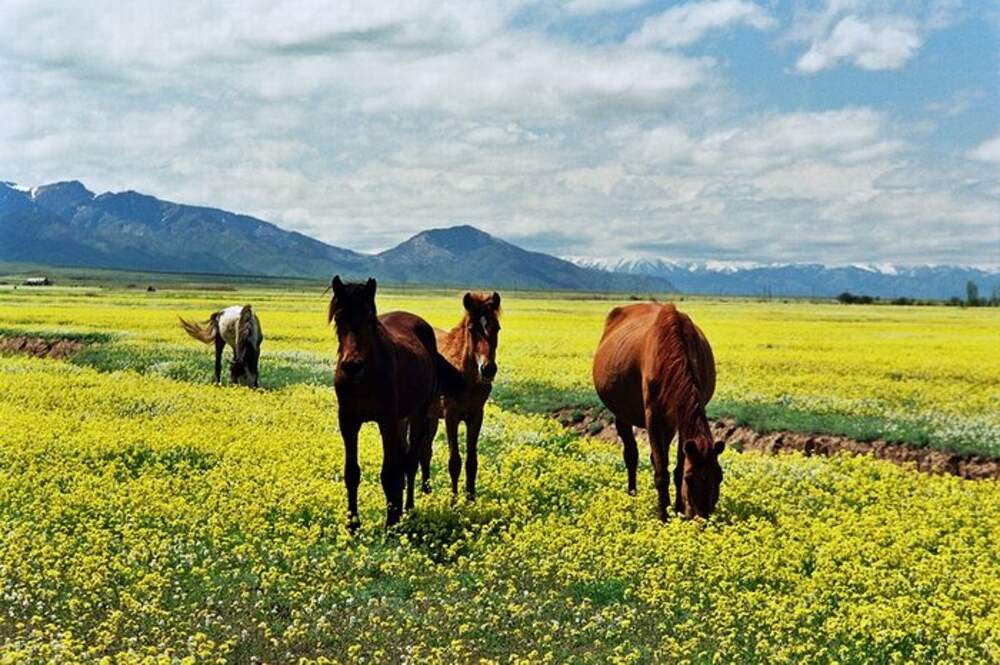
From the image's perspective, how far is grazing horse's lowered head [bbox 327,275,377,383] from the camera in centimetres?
1206

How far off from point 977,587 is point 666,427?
4617mm

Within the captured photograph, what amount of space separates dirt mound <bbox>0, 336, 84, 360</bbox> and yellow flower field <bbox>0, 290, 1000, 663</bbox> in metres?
20.7

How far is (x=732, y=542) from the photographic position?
470 inches

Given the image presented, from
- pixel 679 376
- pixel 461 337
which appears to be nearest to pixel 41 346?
pixel 461 337

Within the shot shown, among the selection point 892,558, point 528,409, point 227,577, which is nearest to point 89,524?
point 227,577

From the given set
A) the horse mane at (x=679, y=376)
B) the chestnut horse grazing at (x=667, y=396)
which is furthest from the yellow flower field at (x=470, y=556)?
the horse mane at (x=679, y=376)

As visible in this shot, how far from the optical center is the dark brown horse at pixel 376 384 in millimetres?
12211

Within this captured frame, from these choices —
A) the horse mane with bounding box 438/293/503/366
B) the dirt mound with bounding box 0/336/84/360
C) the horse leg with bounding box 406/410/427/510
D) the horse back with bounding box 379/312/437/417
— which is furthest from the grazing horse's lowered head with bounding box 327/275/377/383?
the dirt mound with bounding box 0/336/84/360

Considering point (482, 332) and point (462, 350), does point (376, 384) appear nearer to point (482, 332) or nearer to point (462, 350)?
point (482, 332)

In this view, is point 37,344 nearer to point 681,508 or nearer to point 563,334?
point 563,334

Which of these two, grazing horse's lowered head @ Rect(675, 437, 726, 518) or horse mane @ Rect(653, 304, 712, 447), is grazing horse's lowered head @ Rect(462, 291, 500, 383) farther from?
grazing horse's lowered head @ Rect(675, 437, 726, 518)

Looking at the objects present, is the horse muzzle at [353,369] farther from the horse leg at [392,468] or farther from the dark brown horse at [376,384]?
the horse leg at [392,468]

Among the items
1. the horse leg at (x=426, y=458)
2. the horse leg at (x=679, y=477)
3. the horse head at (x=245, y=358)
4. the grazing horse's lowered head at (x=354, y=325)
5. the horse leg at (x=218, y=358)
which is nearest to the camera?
the grazing horse's lowered head at (x=354, y=325)

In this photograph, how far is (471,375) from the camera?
48.9ft
